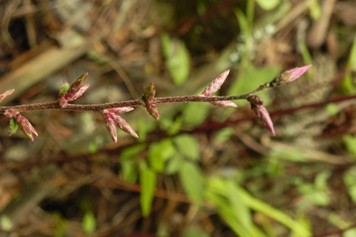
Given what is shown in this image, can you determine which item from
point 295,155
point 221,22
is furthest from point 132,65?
point 295,155

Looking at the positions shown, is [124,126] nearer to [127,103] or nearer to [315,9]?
[127,103]

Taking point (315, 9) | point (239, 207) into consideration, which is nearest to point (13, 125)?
point (239, 207)

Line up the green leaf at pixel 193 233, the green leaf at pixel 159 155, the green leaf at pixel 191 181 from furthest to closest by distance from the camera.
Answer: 1. the green leaf at pixel 193 233
2. the green leaf at pixel 191 181
3. the green leaf at pixel 159 155

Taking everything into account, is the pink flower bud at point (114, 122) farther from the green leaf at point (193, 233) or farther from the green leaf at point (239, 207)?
the green leaf at point (193, 233)

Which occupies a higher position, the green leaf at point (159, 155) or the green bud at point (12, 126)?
the green bud at point (12, 126)

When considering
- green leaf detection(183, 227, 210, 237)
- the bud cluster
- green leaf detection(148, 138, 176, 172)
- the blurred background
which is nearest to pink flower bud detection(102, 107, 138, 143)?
the bud cluster

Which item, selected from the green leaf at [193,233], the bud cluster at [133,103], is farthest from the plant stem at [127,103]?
the green leaf at [193,233]

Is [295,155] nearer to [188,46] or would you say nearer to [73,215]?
[188,46]
